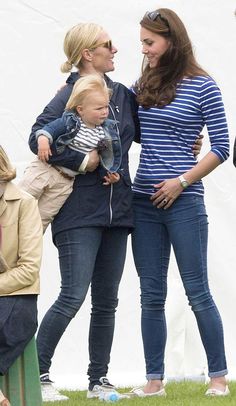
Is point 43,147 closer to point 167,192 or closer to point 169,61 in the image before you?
point 167,192

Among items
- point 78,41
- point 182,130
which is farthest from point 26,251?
point 78,41

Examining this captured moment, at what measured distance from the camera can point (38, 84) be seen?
5254 millimetres

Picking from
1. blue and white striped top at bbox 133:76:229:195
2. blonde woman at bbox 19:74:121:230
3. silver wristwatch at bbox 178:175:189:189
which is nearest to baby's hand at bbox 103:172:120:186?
blonde woman at bbox 19:74:121:230

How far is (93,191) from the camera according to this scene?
14.3 feet

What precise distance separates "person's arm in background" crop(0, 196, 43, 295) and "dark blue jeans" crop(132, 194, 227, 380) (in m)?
0.58

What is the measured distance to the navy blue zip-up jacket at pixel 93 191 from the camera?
4316mm

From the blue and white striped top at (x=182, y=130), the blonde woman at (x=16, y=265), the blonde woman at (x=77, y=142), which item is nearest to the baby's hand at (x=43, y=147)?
the blonde woman at (x=77, y=142)

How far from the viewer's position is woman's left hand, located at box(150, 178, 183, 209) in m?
4.30

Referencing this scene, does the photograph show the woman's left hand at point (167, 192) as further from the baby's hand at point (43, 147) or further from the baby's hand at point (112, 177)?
the baby's hand at point (43, 147)

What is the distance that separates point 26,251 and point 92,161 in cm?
52

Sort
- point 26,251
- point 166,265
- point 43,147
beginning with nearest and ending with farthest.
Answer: point 26,251
point 43,147
point 166,265

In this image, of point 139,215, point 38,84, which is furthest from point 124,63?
point 139,215

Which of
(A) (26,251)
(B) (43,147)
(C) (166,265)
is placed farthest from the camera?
(C) (166,265)

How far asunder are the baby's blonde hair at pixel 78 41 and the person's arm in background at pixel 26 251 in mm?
718
